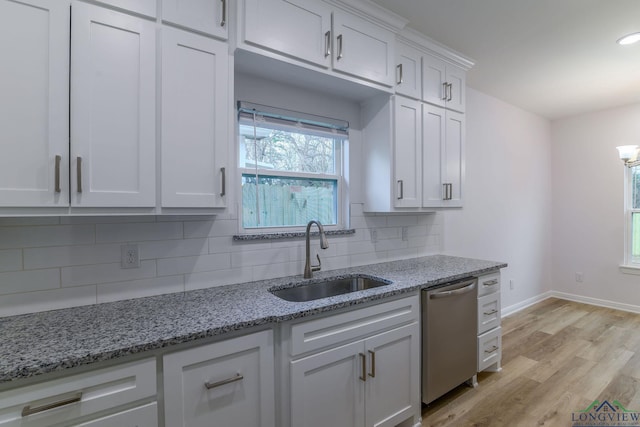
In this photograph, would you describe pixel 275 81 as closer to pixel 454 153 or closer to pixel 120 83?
pixel 120 83

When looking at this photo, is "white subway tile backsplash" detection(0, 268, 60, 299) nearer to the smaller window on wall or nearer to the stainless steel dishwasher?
the stainless steel dishwasher

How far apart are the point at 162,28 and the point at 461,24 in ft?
6.48

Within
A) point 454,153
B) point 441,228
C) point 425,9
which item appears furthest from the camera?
point 441,228

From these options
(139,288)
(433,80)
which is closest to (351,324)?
(139,288)

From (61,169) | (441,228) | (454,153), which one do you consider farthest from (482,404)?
(61,169)

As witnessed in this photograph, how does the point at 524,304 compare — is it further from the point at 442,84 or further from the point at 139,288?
the point at 139,288

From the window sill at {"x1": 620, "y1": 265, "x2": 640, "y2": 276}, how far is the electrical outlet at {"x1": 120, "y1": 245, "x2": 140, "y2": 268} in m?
5.44

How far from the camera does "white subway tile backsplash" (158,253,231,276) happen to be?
1685mm

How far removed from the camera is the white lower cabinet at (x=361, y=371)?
1470 millimetres

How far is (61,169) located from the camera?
120 cm

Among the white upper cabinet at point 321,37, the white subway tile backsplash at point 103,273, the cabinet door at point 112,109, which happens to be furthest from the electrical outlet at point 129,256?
the white upper cabinet at point 321,37

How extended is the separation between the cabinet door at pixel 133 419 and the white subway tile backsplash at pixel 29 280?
0.69 metres

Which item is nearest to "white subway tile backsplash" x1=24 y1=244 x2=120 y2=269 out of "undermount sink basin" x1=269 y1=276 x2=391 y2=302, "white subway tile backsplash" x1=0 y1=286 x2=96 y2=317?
"white subway tile backsplash" x1=0 y1=286 x2=96 y2=317

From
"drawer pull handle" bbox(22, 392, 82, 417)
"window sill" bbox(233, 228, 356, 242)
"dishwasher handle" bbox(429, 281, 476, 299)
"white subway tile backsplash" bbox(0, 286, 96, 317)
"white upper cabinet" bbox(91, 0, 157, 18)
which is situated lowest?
"drawer pull handle" bbox(22, 392, 82, 417)
